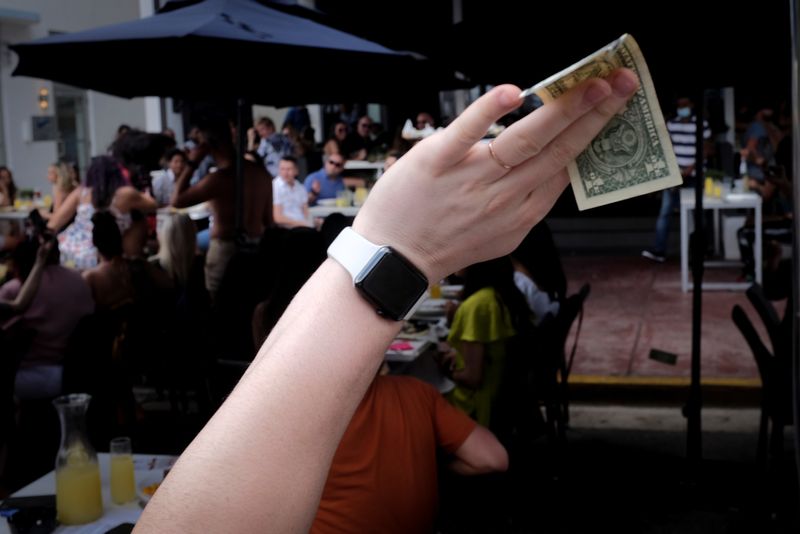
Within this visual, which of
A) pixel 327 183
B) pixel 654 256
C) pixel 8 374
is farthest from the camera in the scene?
pixel 654 256

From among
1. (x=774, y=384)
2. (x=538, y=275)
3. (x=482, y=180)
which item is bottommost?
(x=774, y=384)

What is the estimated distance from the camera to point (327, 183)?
35.2 feet

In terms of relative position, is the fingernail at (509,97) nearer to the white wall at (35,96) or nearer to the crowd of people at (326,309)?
the crowd of people at (326,309)

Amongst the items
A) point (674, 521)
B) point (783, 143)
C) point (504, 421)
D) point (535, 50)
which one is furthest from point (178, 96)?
point (783, 143)

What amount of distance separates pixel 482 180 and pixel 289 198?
29.1ft

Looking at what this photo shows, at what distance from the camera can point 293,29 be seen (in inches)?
225

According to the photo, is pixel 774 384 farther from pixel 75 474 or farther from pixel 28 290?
pixel 28 290

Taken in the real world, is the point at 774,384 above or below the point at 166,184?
below

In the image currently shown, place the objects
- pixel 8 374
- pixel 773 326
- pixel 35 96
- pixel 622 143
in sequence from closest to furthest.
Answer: pixel 622 143 < pixel 773 326 < pixel 8 374 < pixel 35 96

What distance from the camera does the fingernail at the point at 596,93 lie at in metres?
0.75

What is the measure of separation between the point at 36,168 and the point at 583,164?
1536cm

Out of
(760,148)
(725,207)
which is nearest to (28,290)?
(725,207)

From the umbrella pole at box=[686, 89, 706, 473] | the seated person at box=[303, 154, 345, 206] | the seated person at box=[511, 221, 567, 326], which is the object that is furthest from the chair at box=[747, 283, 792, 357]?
the seated person at box=[303, 154, 345, 206]

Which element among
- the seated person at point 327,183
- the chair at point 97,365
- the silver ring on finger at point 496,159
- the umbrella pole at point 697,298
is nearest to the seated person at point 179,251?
the chair at point 97,365
